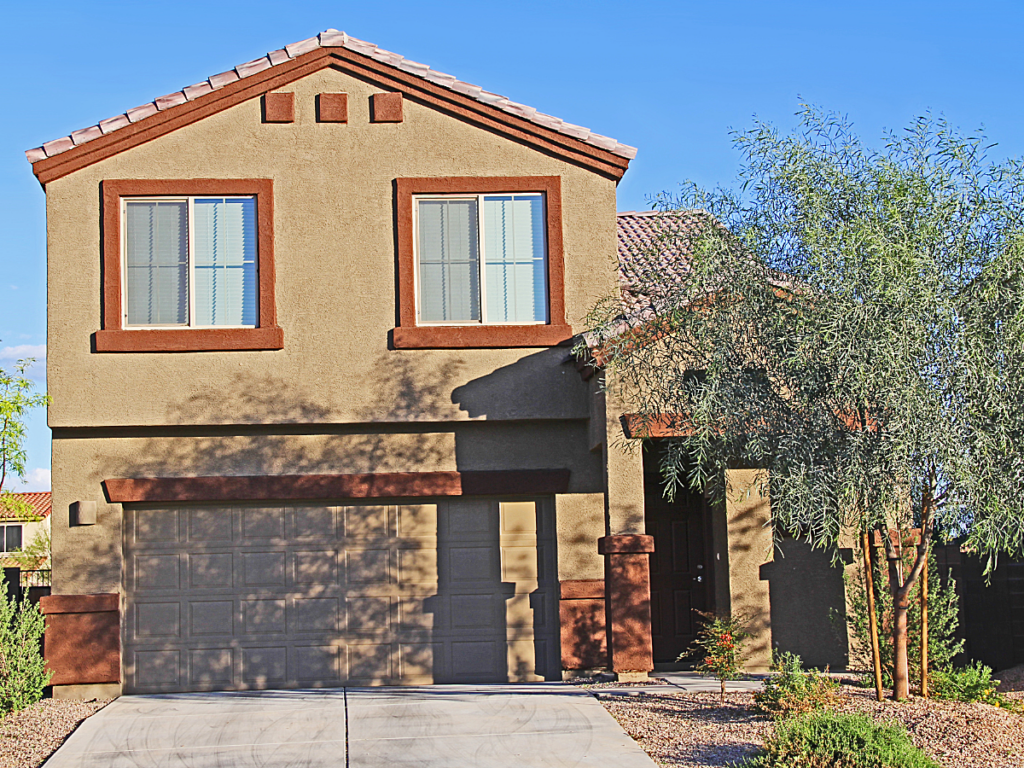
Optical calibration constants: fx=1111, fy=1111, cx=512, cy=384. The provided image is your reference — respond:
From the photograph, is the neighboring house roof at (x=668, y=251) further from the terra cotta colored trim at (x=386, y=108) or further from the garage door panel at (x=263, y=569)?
the garage door panel at (x=263, y=569)

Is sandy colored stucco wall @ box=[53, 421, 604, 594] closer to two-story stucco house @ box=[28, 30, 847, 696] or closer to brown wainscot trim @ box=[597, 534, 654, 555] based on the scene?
two-story stucco house @ box=[28, 30, 847, 696]

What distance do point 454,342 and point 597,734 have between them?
4.80 m

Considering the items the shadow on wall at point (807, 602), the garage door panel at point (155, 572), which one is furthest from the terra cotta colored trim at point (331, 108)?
the shadow on wall at point (807, 602)

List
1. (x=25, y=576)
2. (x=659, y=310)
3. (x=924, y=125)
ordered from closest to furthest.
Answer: (x=924, y=125) < (x=659, y=310) < (x=25, y=576)

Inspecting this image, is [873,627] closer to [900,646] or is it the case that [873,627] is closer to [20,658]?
[900,646]

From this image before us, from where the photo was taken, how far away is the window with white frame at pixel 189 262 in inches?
485

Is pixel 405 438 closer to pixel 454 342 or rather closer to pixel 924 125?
pixel 454 342

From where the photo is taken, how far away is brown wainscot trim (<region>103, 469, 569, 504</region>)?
12.0m

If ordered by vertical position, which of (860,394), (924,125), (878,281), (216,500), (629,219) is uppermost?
(629,219)

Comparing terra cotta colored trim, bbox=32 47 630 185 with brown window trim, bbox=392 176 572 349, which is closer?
brown window trim, bbox=392 176 572 349

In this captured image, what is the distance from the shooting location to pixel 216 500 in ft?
39.8

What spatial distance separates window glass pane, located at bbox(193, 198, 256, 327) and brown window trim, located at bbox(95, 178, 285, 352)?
0.47ft

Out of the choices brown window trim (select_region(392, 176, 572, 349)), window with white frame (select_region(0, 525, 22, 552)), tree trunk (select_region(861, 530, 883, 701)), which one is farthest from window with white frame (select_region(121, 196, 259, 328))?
window with white frame (select_region(0, 525, 22, 552))

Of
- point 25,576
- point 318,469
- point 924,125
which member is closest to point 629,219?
point 318,469
